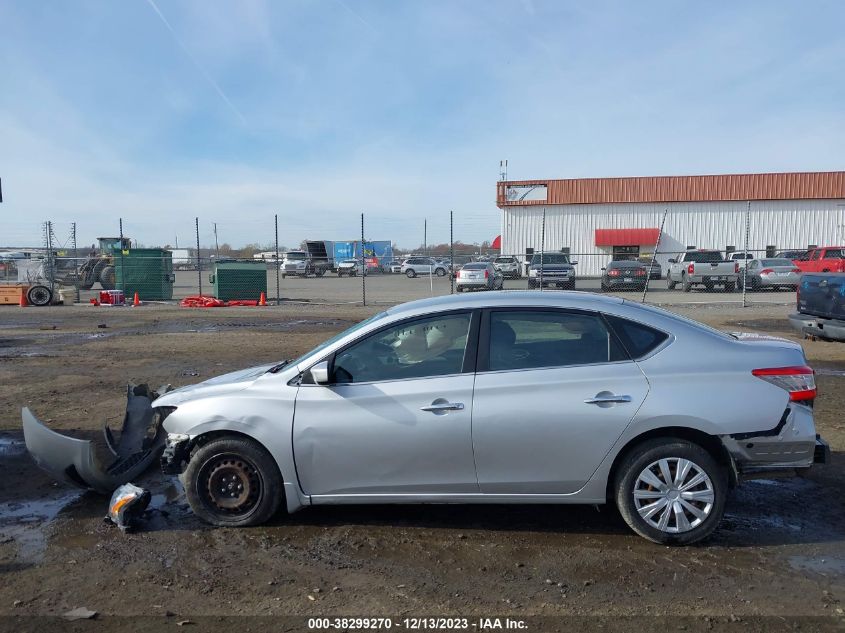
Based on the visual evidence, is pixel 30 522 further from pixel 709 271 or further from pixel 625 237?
pixel 625 237

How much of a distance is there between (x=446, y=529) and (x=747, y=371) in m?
2.21

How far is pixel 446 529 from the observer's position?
4.77m

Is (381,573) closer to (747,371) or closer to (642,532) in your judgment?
(642,532)

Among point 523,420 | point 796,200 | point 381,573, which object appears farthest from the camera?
point 796,200

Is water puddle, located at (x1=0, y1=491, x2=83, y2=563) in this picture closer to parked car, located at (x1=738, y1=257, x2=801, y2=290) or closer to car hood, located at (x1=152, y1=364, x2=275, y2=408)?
car hood, located at (x1=152, y1=364, x2=275, y2=408)

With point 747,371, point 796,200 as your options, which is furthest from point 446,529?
point 796,200

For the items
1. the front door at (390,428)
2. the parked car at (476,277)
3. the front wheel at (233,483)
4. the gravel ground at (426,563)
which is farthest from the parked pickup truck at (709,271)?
the front wheel at (233,483)

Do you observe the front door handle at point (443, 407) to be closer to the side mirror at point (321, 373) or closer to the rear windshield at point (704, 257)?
the side mirror at point (321, 373)

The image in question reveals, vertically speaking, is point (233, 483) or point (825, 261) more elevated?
point (825, 261)

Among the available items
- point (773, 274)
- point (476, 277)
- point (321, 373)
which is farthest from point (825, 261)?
point (321, 373)

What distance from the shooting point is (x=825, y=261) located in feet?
92.7

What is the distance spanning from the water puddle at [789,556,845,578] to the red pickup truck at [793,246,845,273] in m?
27.0

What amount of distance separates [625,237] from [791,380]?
41645 millimetres

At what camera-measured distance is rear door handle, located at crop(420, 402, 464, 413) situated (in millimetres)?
4457
